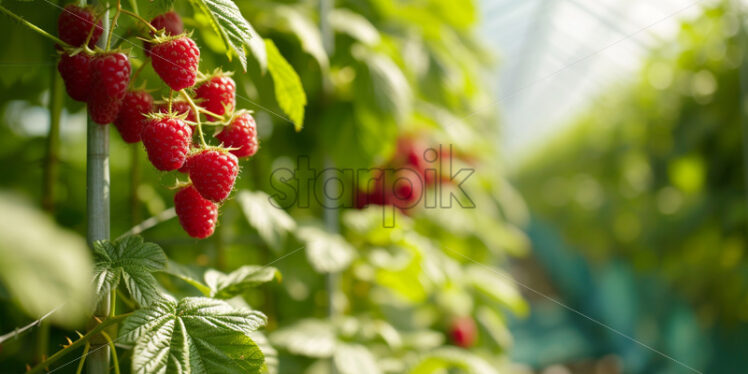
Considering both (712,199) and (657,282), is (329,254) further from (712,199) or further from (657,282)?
(657,282)

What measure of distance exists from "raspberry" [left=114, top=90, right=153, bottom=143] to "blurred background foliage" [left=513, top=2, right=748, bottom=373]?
2.39 meters

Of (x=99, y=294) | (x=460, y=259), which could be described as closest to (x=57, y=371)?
(x=99, y=294)

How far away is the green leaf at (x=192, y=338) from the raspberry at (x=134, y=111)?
0.16 metres

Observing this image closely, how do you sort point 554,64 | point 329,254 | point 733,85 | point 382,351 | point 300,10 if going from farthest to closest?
point 554,64, point 733,85, point 382,351, point 300,10, point 329,254

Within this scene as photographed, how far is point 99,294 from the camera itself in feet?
1.52

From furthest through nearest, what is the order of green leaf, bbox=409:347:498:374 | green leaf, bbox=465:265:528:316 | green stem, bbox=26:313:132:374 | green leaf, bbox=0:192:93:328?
green leaf, bbox=465:265:528:316, green leaf, bbox=409:347:498:374, green stem, bbox=26:313:132:374, green leaf, bbox=0:192:93:328

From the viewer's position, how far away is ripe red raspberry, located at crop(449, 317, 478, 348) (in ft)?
5.66

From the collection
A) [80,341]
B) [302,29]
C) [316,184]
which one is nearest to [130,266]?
[80,341]

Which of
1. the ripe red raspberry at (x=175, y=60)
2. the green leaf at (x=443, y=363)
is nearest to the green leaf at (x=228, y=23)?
the ripe red raspberry at (x=175, y=60)

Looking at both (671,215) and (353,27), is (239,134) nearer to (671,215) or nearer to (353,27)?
(353,27)

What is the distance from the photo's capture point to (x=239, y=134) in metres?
0.53

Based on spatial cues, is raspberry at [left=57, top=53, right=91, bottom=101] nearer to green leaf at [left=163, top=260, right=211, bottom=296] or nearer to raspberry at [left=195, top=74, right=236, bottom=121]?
raspberry at [left=195, top=74, right=236, bottom=121]

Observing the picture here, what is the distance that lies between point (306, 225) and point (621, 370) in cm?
365

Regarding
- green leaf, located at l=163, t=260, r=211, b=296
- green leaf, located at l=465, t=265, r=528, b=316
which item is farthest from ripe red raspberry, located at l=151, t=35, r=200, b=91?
green leaf, located at l=465, t=265, r=528, b=316
